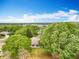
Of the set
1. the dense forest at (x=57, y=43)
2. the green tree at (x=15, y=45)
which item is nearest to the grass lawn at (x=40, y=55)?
the dense forest at (x=57, y=43)

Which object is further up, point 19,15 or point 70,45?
point 19,15

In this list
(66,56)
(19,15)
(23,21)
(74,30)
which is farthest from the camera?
(23,21)

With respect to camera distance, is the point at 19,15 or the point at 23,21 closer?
the point at 19,15

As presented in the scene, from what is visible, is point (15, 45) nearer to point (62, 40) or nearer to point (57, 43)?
point (57, 43)

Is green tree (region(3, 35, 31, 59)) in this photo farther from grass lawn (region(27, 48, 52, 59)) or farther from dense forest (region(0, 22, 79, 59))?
grass lawn (region(27, 48, 52, 59))

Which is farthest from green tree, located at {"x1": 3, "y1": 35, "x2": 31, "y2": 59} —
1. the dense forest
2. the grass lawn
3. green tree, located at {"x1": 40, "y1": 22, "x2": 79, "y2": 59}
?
green tree, located at {"x1": 40, "y1": 22, "x2": 79, "y2": 59}

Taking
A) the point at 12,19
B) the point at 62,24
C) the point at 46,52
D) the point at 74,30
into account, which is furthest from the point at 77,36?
the point at 12,19

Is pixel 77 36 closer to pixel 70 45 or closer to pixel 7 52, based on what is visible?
pixel 70 45

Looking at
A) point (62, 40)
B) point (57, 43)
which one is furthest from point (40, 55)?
point (62, 40)
